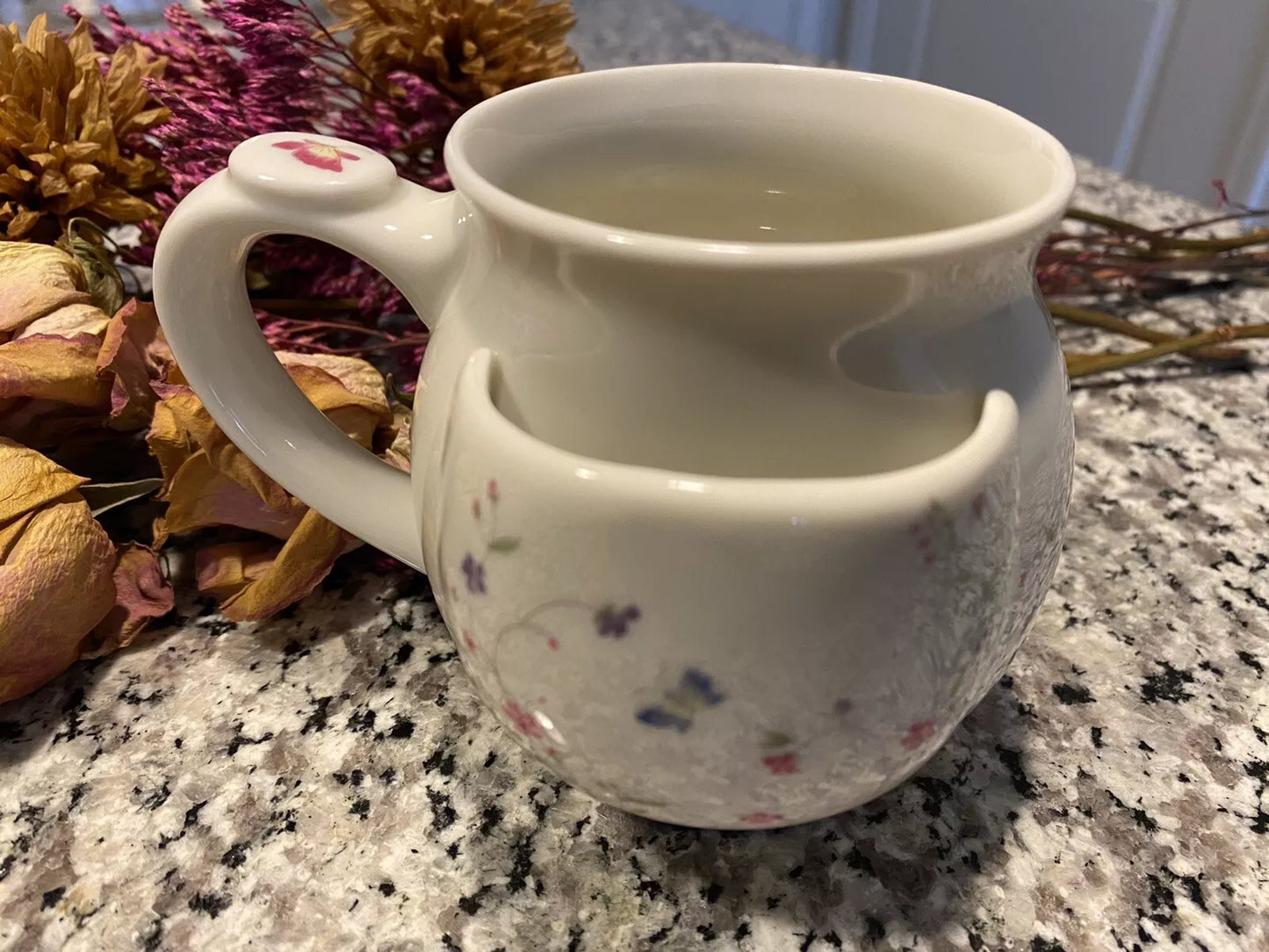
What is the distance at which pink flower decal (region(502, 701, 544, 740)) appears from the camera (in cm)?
27

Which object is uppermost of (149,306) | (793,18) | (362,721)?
(149,306)

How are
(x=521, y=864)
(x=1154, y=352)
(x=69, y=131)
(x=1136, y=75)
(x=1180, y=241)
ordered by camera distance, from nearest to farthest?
(x=521, y=864) < (x=69, y=131) < (x=1154, y=352) < (x=1180, y=241) < (x=1136, y=75)

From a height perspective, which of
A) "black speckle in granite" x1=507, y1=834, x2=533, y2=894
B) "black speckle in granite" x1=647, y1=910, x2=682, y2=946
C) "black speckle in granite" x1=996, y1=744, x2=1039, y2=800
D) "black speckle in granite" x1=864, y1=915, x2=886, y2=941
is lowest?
"black speckle in granite" x1=507, y1=834, x2=533, y2=894

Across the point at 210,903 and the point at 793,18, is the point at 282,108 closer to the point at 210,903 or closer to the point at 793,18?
the point at 210,903

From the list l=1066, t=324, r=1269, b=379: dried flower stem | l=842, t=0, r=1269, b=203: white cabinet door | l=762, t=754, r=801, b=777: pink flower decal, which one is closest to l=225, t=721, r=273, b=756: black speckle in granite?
l=762, t=754, r=801, b=777: pink flower decal

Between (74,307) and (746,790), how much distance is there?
33 centimetres

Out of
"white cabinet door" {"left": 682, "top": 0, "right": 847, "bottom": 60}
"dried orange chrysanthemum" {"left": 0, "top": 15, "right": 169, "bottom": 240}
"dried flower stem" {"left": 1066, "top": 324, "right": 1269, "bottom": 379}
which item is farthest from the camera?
"white cabinet door" {"left": 682, "top": 0, "right": 847, "bottom": 60}

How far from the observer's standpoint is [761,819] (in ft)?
0.90

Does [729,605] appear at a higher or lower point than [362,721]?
higher

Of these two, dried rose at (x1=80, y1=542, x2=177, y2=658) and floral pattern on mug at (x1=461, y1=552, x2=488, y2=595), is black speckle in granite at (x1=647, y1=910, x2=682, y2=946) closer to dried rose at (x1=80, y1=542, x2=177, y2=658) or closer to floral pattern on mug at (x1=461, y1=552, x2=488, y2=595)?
floral pattern on mug at (x1=461, y1=552, x2=488, y2=595)

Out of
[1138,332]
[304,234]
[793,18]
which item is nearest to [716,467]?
[304,234]

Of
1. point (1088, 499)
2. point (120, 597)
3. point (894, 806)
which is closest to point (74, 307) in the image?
point (120, 597)

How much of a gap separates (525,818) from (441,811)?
3cm

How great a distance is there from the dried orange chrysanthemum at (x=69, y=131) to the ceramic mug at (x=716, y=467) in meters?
0.19
